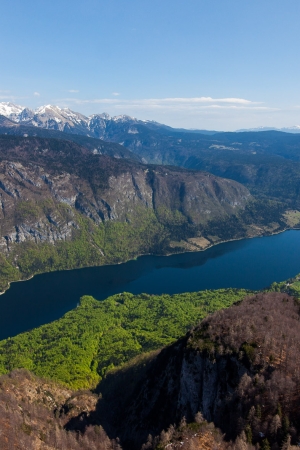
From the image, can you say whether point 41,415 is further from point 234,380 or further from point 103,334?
point 103,334

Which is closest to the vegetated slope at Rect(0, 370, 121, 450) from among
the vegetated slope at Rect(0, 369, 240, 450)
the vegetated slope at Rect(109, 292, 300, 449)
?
the vegetated slope at Rect(0, 369, 240, 450)

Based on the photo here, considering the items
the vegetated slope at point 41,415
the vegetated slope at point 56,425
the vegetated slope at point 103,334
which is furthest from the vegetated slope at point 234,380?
the vegetated slope at point 103,334

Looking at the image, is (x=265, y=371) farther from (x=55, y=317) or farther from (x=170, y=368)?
(x=55, y=317)

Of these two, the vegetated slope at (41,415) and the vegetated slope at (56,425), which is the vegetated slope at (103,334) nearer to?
the vegetated slope at (41,415)

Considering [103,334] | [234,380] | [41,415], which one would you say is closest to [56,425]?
[41,415]

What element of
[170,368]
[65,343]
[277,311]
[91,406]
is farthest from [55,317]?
[277,311]

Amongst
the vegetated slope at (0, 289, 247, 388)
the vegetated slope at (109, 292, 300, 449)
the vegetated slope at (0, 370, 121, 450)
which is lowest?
the vegetated slope at (0, 289, 247, 388)

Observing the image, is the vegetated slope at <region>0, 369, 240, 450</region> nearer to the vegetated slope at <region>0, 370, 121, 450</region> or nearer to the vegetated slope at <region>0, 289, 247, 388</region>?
the vegetated slope at <region>0, 370, 121, 450</region>
